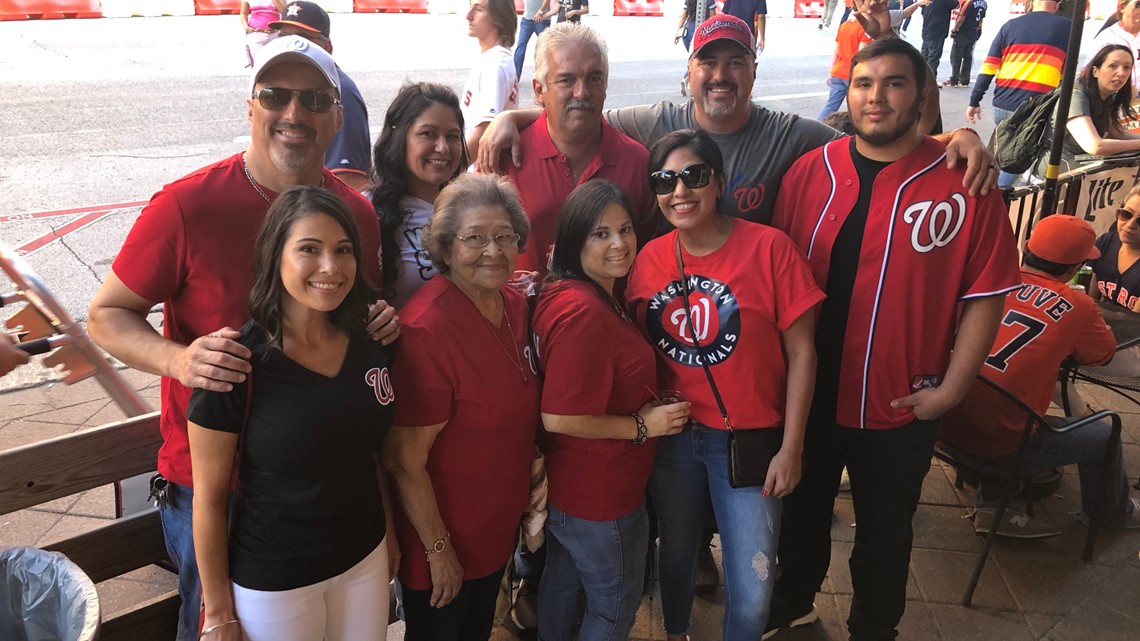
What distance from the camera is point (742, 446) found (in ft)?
8.53

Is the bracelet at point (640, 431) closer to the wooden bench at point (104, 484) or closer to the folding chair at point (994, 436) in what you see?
the wooden bench at point (104, 484)

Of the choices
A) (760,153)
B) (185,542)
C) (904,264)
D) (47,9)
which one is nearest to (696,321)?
(904,264)

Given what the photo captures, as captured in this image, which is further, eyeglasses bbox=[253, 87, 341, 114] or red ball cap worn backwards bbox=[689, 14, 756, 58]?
red ball cap worn backwards bbox=[689, 14, 756, 58]

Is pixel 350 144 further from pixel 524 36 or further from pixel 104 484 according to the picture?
pixel 524 36

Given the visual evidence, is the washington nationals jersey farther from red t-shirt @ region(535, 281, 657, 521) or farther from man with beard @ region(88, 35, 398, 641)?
man with beard @ region(88, 35, 398, 641)

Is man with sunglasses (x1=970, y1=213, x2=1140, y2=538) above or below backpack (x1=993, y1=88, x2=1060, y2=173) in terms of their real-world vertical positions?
below

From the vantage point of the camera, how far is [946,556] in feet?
12.6

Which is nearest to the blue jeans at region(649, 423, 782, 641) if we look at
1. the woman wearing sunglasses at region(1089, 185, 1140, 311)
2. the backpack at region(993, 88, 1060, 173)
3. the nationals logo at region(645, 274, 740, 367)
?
the nationals logo at region(645, 274, 740, 367)

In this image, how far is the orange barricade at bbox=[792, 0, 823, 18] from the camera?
2583 centimetres

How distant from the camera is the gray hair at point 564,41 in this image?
3160mm

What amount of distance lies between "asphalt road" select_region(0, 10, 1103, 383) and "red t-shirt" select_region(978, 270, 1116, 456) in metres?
5.75

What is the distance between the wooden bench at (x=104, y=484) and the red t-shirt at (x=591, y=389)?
51.8 inches

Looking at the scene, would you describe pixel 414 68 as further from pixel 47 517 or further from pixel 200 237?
pixel 200 237

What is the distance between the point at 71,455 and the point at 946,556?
3.65m
